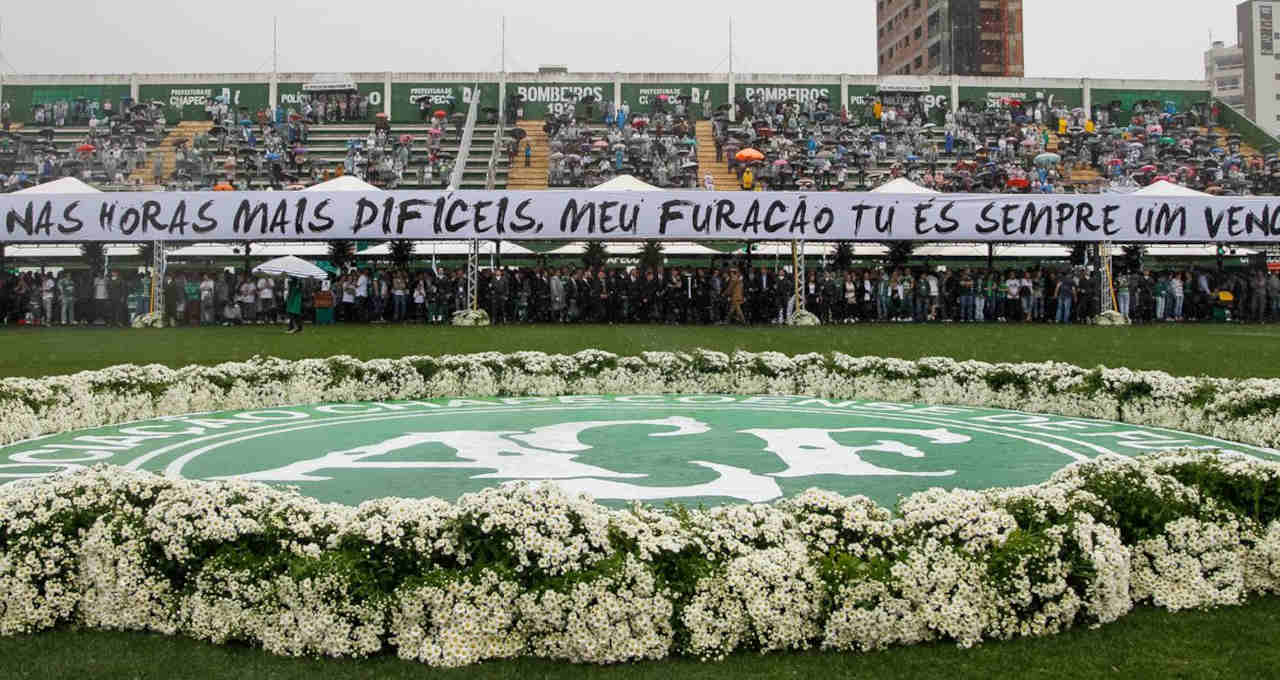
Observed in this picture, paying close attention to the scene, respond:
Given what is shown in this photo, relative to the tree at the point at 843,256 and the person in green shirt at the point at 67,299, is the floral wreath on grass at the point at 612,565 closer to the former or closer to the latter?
the person in green shirt at the point at 67,299

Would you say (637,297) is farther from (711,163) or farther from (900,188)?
(711,163)

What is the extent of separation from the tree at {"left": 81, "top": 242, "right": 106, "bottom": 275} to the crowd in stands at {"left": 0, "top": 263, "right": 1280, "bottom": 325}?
849mm

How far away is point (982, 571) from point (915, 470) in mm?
3532

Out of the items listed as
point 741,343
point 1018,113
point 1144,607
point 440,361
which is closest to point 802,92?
point 1018,113

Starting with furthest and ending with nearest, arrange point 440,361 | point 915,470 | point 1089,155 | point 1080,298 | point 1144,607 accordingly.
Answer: point 1089,155, point 1080,298, point 440,361, point 915,470, point 1144,607

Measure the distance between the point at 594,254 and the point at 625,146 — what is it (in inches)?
393

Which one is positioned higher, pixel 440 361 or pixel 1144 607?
pixel 440 361

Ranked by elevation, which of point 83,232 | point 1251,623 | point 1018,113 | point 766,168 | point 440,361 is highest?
point 1018,113

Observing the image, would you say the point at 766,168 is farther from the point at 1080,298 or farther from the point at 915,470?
the point at 915,470

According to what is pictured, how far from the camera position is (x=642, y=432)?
32.1 ft

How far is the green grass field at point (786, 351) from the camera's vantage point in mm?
4023

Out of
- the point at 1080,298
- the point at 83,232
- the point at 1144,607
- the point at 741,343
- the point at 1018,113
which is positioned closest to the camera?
the point at 1144,607

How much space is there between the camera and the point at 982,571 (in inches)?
173

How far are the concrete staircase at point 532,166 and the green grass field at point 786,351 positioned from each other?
49.8 feet
